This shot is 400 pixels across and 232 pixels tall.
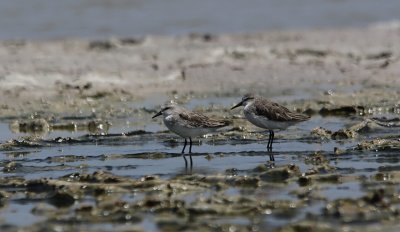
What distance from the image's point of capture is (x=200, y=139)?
13.8 metres

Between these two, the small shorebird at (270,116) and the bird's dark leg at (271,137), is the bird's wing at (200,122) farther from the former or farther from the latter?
the bird's dark leg at (271,137)

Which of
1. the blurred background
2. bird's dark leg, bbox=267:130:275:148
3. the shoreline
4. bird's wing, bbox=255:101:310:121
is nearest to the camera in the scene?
Result: bird's dark leg, bbox=267:130:275:148

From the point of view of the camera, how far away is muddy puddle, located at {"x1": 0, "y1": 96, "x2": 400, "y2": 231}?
29.4 feet

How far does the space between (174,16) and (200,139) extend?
1331 cm

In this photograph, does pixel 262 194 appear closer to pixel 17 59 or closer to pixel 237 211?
pixel 237 211

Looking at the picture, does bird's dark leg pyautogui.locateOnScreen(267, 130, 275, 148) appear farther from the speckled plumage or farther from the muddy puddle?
the muddy puddle

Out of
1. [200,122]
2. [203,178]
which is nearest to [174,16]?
[200,122]

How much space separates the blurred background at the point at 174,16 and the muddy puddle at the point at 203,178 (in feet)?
32.8

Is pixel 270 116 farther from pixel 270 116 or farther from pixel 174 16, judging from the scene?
pixel 174 16

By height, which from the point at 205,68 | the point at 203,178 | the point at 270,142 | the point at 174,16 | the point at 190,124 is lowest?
the point at 203,178

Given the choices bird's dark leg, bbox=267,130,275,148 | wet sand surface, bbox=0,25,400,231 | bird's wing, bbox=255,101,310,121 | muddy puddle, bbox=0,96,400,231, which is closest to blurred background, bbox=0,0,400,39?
wet sand surface, bbox=0,25,400,231

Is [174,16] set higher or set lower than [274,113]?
higher

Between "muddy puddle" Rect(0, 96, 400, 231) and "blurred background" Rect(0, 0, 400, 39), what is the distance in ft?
32.8

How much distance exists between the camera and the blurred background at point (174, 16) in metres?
24.9
